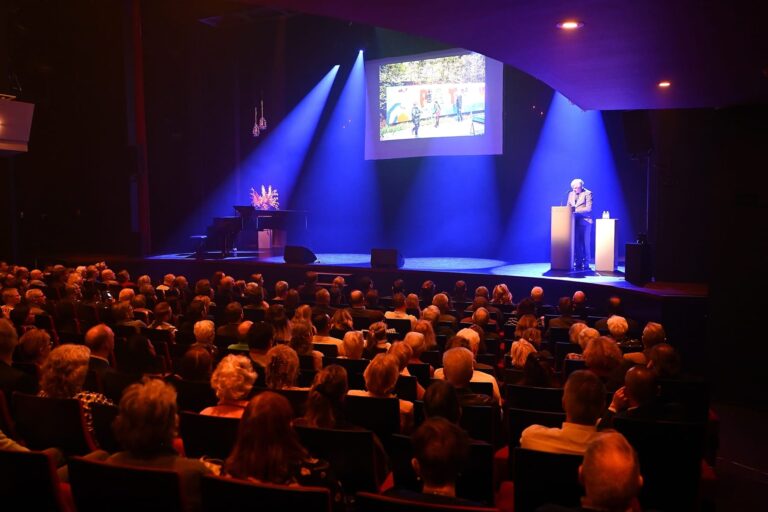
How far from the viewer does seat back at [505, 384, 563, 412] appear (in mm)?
4047

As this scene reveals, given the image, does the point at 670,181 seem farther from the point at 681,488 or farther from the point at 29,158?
the point at 29,158

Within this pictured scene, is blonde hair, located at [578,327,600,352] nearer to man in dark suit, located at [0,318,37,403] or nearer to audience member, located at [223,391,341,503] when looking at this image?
audience member, located at [223,391,341,503]

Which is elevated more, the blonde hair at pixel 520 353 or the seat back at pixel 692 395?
the blonde hair at pixel 520 353

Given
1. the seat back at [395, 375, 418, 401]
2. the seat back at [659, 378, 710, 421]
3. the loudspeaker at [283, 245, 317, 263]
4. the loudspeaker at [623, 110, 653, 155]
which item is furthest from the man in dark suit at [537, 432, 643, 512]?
the loudspeaker at [283, 245, 317, 263]

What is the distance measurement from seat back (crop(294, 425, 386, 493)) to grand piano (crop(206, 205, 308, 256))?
12.4 meters

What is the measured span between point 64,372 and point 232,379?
0.93m

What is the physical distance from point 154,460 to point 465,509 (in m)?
1.26

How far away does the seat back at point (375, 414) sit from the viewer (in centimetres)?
366

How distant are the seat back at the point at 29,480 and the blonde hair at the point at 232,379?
100 cm

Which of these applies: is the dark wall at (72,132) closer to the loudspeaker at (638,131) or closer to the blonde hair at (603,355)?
the loudspeaker at (638,131)

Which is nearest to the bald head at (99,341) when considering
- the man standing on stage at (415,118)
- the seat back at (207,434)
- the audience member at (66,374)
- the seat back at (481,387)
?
the audience member at (66,374)

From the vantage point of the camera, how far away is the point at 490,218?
1538cm

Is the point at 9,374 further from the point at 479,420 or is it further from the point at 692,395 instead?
the point at 692,395

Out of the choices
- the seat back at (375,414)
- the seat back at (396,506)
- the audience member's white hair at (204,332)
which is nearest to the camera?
the seat back at (396,506)
